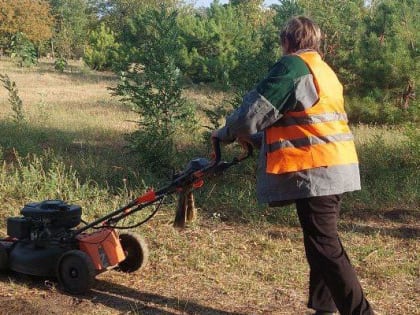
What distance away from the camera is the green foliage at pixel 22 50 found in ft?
117

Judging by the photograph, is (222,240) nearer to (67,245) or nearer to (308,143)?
(67,245)

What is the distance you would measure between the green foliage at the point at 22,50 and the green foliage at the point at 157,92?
29.8 metres

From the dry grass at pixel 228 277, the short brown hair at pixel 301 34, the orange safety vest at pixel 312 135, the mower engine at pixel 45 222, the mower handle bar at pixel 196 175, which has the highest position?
the short brown hair at pixel 301 34

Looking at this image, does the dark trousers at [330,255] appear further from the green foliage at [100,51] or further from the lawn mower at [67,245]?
the green foliage at [100,51]

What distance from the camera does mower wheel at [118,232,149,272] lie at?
14.4ft

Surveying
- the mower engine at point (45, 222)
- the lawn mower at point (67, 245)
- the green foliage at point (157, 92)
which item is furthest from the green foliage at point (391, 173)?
the mower engine at point (45, 222)

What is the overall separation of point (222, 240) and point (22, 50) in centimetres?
3310

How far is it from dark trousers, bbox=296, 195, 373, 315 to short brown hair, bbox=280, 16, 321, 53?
33.9 inches

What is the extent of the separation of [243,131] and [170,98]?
15.1 ft

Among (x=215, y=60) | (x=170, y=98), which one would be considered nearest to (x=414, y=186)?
(x=170, y=98)

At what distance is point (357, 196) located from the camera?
6.72 meters

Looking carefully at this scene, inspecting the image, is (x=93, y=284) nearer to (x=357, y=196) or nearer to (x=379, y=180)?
(x=357, y=196)

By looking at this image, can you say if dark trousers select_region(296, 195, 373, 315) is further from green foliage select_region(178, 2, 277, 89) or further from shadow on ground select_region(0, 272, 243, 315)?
green foliage select_region(178, 2, 277, 89)

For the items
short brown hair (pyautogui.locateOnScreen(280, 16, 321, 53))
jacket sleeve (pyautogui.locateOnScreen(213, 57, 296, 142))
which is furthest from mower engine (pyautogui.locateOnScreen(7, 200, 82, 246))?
short brown hair (pyautogui.locateOnScreen(280, 16, 321, 53))
